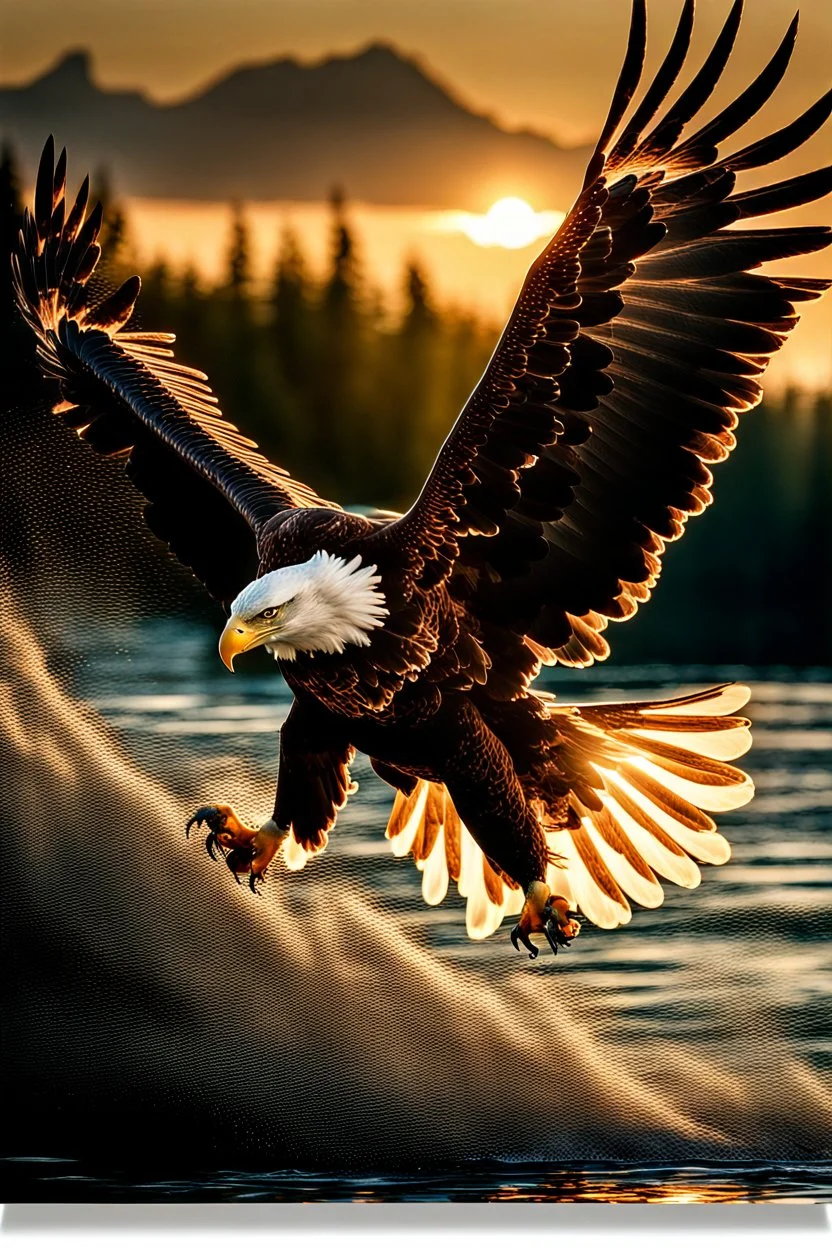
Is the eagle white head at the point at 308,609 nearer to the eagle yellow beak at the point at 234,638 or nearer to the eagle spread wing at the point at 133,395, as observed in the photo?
the eagle yellow beak at the point at 234,638

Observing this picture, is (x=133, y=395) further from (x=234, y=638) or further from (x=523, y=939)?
(x=523, y=939)

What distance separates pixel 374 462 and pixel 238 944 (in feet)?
3.05

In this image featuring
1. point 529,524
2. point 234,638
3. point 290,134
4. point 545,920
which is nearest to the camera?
point 234,638

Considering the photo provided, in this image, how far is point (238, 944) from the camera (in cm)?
369

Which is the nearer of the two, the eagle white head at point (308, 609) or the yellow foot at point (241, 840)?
the eagle white head at point (308, 609)

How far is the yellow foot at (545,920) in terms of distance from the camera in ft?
11.7

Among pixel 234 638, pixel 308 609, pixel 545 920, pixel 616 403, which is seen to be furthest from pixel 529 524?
pixel 545 920

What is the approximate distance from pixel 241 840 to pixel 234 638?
52 cm

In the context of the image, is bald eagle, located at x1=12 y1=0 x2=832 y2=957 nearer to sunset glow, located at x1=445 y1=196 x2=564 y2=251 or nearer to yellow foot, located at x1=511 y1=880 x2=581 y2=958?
yellow foot, located at x1=511 y1=880 x2=581 y2=958

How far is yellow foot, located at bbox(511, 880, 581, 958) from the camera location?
356 centimetres

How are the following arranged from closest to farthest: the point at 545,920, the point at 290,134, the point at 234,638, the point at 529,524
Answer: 1. the point at 234,638
2. the point at 529,524
3. the point at 545,920
4. the point at 290,134

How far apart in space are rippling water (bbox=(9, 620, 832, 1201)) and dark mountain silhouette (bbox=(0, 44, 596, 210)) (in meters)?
0.86

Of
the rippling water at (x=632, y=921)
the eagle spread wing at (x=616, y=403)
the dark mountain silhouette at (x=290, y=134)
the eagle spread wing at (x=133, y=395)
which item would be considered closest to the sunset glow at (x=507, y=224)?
the dark mountain silhouette at (x=290, y=134)

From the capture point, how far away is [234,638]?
3297 millimetres
